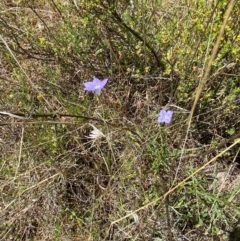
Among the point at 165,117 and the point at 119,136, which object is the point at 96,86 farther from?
the point at 119,136

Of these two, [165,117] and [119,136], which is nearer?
[165,117]

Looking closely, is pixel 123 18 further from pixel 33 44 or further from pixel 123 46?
pixel 33 44

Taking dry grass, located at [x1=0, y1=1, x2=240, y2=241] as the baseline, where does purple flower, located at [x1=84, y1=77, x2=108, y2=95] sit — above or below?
above

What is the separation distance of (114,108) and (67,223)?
0.49 metres

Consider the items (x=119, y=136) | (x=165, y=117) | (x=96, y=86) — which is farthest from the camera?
(x=119, y=136)

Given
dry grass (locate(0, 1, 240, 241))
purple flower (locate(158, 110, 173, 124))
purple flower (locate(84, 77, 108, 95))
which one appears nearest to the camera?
purple flower (locate(84, 77, 108, 95))

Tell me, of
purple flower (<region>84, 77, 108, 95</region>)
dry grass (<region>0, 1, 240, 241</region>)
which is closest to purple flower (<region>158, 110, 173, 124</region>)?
dry grass (<region>0, 1, 240, 241</region>)

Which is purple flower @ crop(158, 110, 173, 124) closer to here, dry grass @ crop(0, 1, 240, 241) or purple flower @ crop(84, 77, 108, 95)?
dry grass @ crop(0, 1, 240, 241)

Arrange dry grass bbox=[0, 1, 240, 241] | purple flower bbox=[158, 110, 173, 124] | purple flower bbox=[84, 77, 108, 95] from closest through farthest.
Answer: purple flower bbox=[84, 77, 108, 95] < purple flower bbox=[158, 110, 173, 124] < dry grass bbox=[0, 1, 240, 241]

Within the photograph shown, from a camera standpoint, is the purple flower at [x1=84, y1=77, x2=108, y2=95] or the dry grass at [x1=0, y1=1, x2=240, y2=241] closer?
the purple flower at [x1=84, y1=77, x2=108, y2=95]

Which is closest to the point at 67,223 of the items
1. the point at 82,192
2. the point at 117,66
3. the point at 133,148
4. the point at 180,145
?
the point at 82,192

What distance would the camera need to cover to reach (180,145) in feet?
5.05

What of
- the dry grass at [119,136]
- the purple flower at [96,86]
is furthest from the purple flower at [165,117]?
the purple flower at [96,86]


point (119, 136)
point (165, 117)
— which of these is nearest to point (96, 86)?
point (165, 117)
